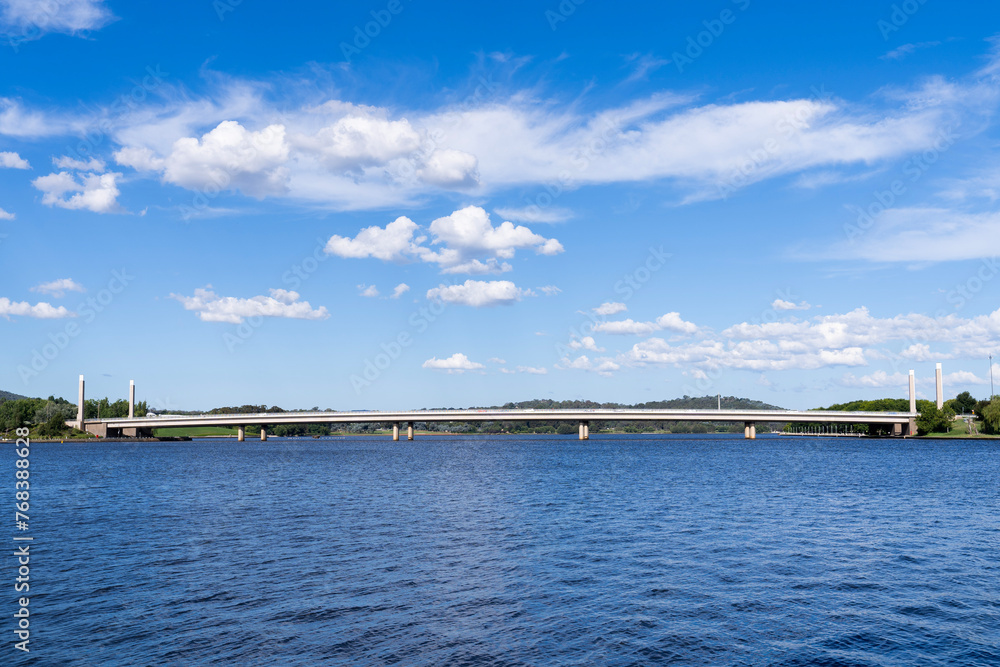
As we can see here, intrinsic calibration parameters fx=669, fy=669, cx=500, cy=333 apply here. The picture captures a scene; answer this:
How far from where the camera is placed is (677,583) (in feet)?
101

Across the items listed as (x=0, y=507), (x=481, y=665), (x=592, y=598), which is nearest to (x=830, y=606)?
(x=592, y=598)

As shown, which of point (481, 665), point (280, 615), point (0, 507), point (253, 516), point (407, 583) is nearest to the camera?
point (481, 665)

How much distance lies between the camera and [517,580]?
31.4 m

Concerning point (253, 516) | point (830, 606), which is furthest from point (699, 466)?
point (830, 606)

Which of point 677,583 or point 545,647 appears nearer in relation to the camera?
point 545,647

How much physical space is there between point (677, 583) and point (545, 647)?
10528 millimetres

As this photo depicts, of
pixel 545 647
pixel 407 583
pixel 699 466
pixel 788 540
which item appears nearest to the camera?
pixel 545 647

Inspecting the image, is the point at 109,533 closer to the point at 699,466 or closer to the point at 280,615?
the point at 280,615

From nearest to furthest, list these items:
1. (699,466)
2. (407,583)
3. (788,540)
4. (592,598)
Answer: (592,598)
(407,583)
(788,540)
(699,466)

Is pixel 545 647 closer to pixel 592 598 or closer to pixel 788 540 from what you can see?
pixel 592 598

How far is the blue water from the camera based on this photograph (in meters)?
22.6

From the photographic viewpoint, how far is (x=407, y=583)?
100 ft

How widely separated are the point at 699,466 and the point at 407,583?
293ft

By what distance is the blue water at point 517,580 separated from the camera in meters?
22.6
